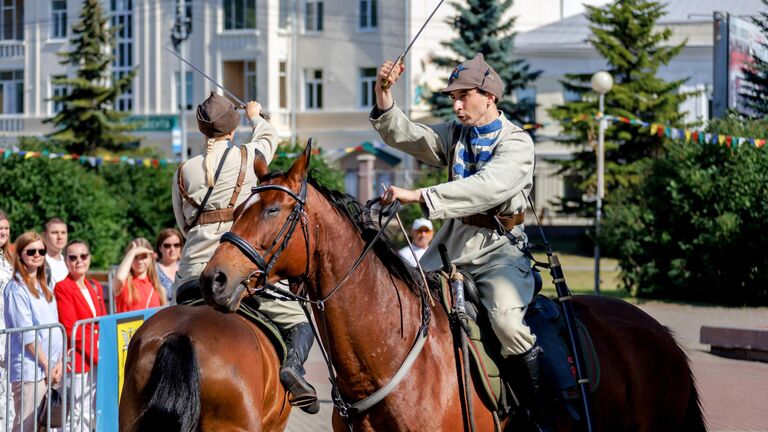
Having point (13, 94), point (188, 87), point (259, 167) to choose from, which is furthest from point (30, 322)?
point (13, 94)

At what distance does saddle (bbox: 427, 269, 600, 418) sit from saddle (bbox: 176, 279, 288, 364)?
1697mm

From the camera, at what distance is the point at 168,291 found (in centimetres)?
1015

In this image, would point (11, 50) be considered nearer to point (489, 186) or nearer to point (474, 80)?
point (474, 80)

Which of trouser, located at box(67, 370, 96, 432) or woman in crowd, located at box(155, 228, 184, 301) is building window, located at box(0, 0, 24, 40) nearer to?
woman in crowd, located at box(155, 228, 184, 301)

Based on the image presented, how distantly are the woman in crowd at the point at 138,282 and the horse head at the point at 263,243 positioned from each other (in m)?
4.81

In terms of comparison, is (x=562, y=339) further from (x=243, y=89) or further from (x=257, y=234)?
(x=243, y=89)

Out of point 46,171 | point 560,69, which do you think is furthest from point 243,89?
point 46,171

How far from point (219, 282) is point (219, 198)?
2.66 metres

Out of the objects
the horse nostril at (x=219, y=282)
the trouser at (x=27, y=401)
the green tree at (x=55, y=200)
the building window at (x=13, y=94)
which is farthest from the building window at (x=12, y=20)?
the horse nostril at (x=219, y=282)

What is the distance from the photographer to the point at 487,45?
135 feet

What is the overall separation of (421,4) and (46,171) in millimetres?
25644

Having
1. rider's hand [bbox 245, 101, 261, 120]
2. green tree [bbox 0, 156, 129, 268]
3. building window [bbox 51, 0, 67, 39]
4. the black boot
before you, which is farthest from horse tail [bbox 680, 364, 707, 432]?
building window [bbox 51, 0, 67, 39]

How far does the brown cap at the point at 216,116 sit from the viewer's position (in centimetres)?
697

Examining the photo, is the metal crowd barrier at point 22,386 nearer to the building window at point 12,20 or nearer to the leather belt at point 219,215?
the leather belt at point 219,215
